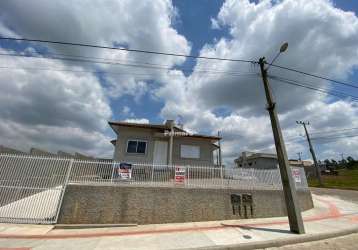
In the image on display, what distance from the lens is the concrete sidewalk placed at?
20.6 feet

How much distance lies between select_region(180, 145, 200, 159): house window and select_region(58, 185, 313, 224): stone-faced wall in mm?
7362

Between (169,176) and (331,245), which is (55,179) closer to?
(169,176)

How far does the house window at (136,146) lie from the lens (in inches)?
638

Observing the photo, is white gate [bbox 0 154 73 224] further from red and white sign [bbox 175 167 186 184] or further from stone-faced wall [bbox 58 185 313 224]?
red and white sign [bbox 175 167 186 184]

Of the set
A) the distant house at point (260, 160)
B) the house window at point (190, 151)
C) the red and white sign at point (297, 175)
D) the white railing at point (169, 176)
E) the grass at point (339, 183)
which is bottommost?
the white railing at point (169, 176)

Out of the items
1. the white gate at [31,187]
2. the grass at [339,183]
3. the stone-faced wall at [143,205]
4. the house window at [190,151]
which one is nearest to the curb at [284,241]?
the stone-faced wall at [143,205]

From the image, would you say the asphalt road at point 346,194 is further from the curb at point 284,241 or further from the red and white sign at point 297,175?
the curb at point 284,241

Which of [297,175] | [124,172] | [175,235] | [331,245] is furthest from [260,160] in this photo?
[175,235]

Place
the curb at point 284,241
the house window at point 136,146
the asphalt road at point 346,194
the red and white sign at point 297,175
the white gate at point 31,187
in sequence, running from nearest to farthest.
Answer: the curb at point 284,241
the white gate at point 31,187
the red and white sign at point 297,175
the house window at point 136,146
the asphalt road at point 346,194

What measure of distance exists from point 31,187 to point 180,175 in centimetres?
702

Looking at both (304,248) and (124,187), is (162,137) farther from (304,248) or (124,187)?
(304,248)

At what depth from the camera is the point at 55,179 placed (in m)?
9.05

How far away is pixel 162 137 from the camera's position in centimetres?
1698

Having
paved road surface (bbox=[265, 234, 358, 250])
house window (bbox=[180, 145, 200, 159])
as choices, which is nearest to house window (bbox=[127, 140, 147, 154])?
house window (bbox=[180, 145, 200, 159])
